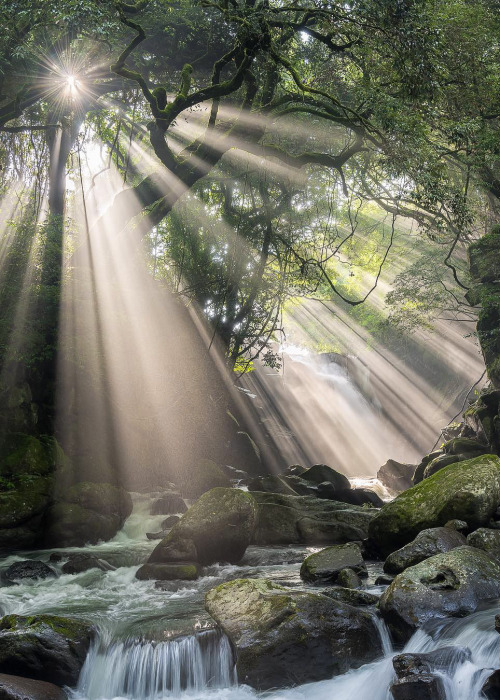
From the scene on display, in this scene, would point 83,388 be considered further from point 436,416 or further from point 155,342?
point 436,416

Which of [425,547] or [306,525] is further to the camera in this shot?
[306,525]

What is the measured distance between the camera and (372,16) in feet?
29.1

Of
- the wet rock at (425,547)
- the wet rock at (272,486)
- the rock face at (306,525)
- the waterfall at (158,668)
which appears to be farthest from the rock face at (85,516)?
the wet rock at (425,547)

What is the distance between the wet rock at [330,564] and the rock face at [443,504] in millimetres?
765

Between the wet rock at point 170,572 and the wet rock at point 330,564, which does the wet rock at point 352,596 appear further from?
the wet rock at point 170,572

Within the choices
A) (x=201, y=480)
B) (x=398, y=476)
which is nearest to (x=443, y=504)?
(x=201, y=480)

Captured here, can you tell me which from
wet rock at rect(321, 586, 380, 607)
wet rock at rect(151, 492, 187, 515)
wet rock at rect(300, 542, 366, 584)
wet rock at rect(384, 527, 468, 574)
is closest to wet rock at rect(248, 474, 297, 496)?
wet rock at rect(151, 492, 187, 515)

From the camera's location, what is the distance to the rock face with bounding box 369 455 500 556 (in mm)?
8219

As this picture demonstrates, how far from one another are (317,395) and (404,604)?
27127mm

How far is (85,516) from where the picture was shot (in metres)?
11.0

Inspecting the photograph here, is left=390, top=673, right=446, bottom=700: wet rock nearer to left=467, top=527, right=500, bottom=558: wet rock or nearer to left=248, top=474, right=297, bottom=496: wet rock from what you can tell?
left=467, top=527, right=500, bottom=558: wet rock

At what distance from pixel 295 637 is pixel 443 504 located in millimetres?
3981

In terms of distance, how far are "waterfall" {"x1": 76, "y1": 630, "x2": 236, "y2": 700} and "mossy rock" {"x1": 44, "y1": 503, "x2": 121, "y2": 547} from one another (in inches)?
190

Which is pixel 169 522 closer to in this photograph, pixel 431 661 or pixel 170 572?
pixel 170 572
